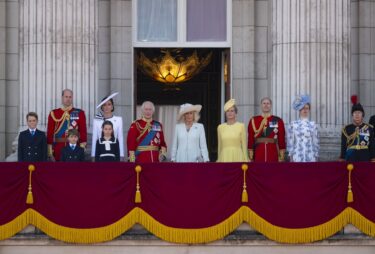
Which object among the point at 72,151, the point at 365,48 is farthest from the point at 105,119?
the point at 365,48

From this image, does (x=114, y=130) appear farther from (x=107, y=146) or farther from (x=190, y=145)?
(x=190, y=145)

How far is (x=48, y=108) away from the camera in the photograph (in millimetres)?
26375

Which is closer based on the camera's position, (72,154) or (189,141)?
(72,154)

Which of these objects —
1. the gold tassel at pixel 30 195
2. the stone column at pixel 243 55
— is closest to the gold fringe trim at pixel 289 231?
the gold tassel at pixel 30 195

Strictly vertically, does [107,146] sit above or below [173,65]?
below

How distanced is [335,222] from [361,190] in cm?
75

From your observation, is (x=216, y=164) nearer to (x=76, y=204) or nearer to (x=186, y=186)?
(x=186, y=186)

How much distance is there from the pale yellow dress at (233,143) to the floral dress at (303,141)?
92cm

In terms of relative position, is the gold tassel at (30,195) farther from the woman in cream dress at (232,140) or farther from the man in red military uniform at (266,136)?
the man in red military uniform at (266,136)

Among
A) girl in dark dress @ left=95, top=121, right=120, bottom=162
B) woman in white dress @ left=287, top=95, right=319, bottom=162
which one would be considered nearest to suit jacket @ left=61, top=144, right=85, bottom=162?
girl in dark dress @ left=95, top=121, right=120, bottom=162

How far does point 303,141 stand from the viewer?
24.8 m

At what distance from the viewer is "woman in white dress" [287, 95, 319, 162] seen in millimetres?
24719

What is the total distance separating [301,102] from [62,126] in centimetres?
451

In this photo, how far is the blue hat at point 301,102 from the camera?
25.0m
